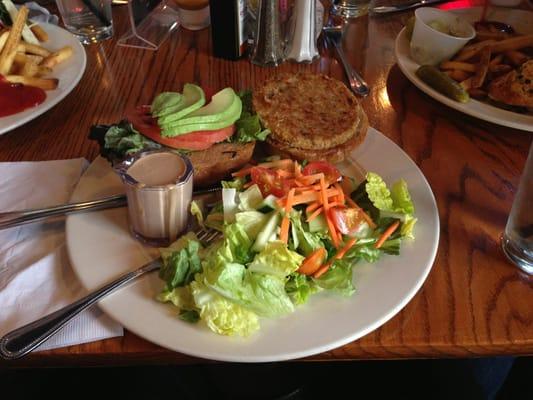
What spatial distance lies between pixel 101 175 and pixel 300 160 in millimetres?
449

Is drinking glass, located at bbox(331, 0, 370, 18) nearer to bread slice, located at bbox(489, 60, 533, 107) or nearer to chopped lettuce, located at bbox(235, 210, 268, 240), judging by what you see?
bread slice, located at bbox(489, 60, 533, 107)

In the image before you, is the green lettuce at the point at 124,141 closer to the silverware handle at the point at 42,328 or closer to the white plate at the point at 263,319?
the white plate at the point at 263,319

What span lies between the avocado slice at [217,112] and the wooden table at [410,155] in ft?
1.07

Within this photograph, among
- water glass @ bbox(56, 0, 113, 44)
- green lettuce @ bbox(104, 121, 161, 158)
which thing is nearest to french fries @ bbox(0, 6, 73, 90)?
water glass @ bbox(56, 0, 113, 44)

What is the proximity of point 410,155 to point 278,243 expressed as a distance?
22.0 inches

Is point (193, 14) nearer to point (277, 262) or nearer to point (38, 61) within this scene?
point (38, 61)

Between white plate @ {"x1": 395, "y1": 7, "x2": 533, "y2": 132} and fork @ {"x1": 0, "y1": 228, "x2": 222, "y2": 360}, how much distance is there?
0.94 metres

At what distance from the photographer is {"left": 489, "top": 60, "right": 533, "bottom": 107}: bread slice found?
132 centimetres

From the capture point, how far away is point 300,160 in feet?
3.99

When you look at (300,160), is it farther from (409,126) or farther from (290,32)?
(290,32)

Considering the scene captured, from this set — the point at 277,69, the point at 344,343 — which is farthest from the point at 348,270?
the point at 277,69

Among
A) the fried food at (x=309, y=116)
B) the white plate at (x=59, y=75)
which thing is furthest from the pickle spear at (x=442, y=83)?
the white plate at (x=59, y=75)

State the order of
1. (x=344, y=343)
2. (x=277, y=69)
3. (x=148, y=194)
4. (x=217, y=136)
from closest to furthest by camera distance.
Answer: (x=344, y=343)
(x=148, y=194)
(x=217, y=136)
(x=277, y=69)

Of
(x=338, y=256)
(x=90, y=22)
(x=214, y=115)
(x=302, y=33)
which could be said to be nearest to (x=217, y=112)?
(x=214, y=115)
